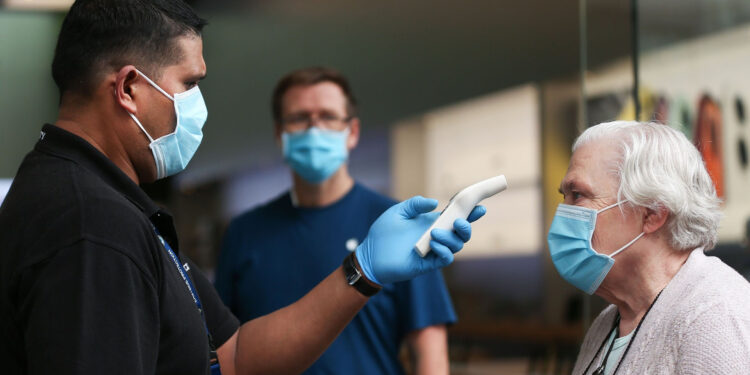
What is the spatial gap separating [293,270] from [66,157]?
129 cm

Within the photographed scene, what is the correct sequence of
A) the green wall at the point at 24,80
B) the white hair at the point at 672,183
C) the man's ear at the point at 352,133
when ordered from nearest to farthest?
the white hair at the point at 672,183 → the man's ear at the point at 352,133 → the green wall at the point at 24,80

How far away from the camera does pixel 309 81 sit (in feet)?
9.07

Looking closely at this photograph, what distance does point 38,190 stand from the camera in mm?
1305

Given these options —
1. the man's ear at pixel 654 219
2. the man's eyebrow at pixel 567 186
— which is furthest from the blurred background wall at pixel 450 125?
the man's ear at pixel 654 219

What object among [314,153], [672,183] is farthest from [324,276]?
[672,183]

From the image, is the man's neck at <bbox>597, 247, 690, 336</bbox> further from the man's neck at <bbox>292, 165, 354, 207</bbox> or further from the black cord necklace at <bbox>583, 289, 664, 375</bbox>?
the man's neck at <bbox>292, 165, 354, 207</bbox>

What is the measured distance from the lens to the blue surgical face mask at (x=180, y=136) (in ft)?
5.17

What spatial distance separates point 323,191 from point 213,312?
2.80 feet

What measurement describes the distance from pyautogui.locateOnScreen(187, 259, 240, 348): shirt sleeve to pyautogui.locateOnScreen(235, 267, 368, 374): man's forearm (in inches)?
1.8

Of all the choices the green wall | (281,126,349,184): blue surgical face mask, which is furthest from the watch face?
the green wall

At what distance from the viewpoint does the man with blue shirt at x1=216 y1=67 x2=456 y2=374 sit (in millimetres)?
2496

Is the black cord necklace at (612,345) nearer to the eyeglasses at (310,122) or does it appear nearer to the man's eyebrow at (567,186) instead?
the man's eyebrow at (567,186)

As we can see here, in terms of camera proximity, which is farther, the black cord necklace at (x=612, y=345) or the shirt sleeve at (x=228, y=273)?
the shirt sleeve at (x=228, y=273)

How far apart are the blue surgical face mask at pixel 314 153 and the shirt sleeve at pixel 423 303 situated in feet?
1.51
